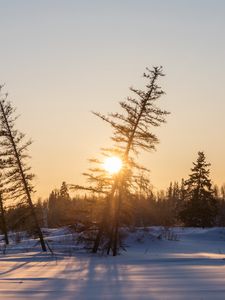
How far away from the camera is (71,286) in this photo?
12.0 metres

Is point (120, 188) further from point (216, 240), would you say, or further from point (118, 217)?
point (216, 240)

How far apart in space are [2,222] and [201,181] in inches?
887

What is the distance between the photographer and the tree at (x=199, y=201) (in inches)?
2090

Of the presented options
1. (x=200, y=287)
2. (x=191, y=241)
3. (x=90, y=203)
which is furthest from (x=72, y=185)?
(x=200, y=287)

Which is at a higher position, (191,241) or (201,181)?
(201,181)

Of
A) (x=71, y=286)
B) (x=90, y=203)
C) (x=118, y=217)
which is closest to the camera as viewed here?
(x=71, y=286)

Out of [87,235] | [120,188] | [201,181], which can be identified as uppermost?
[201,181]

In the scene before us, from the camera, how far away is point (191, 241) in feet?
112

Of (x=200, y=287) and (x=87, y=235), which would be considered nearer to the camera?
(x=200, y=287)

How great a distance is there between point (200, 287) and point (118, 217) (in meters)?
14.8

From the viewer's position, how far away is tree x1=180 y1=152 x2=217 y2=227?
53.1 meters

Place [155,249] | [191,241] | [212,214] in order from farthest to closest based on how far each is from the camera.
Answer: [212,214] < [191,241] < [155,249]

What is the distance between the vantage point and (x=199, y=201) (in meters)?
53.8

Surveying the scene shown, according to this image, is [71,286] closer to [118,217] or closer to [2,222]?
[118,217]
